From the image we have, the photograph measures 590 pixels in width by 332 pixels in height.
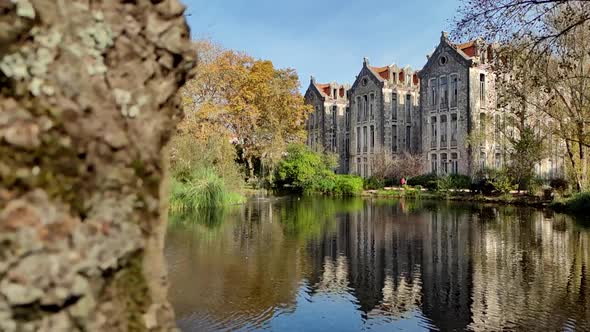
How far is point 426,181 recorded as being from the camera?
38.3m

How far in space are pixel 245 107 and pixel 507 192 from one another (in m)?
19.6

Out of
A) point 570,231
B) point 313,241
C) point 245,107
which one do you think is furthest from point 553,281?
point 245,107

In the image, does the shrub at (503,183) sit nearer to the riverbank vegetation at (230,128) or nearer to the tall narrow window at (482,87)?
the tall narrow window at (482,87)

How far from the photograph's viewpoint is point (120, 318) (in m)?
1.46

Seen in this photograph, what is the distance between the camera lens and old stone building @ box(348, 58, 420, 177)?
160 feet

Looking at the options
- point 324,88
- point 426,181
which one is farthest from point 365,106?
point 426,181

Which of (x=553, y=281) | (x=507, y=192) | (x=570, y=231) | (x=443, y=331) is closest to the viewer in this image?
(x=443, y=331)

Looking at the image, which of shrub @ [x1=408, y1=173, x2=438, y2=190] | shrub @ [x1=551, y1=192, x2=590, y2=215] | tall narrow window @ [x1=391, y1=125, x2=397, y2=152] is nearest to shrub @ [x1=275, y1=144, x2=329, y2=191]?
shrub @ [x1=408, y1=173, x2=438, y2=190]

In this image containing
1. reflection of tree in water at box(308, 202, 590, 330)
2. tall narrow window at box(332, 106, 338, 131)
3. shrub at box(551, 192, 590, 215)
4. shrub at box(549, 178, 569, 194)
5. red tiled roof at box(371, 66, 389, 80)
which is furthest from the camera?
tall narrow window at box(332, 106, 338, 131)

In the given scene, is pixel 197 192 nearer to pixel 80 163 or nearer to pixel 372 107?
pixel 80 163

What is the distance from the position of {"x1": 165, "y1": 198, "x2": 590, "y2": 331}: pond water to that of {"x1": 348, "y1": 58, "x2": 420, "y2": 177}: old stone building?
108 ft

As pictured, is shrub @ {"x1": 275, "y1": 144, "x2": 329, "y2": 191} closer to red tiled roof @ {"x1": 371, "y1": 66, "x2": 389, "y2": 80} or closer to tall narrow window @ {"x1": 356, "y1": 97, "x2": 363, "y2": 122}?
tall narrow window @ {"x1": 356, "y1": 97, "x2": 363, "y2": 122}

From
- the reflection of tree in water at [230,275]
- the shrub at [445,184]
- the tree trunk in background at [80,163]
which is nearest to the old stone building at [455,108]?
the shrub at [445,184]

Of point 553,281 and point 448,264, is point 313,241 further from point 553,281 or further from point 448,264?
point 553,281
